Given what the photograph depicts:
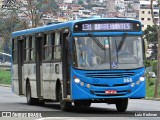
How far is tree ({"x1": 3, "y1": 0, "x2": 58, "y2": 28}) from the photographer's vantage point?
57494mm

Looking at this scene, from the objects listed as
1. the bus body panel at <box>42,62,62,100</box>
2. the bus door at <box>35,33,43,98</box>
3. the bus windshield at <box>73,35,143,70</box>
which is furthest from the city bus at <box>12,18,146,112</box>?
the bus door at <box>35,33,43,98</box>

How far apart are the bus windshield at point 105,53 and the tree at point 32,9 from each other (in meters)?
34.7

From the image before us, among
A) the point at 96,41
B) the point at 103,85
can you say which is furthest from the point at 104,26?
the point at 103,85

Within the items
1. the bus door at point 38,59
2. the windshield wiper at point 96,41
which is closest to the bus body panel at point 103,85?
the windshield wiper at point 96,41

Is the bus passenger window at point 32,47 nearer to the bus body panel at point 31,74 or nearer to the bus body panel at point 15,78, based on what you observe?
the bus body panel at point 31,74

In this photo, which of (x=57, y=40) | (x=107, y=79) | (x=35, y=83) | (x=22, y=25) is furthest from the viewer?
(x=22, y=25)

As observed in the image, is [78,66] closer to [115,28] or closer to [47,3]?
[115,28]

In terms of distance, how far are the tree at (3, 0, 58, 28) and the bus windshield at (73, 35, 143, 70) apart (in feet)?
114

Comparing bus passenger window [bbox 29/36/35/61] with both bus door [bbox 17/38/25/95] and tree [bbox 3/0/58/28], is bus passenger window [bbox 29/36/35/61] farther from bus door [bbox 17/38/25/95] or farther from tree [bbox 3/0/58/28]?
tree [bbox 3/0/58/28]

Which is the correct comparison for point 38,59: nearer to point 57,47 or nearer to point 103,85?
point 57,47

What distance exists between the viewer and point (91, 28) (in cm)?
2236

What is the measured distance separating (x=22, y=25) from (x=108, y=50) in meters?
35.9

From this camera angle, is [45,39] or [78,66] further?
[45,39]

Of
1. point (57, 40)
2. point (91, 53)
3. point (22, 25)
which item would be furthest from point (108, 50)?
point (22, 25)
